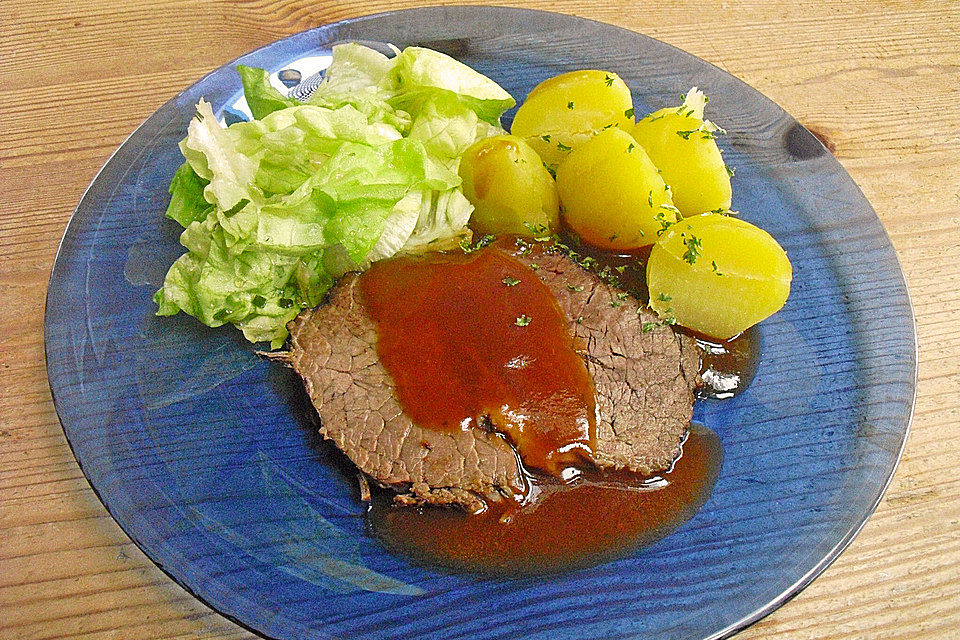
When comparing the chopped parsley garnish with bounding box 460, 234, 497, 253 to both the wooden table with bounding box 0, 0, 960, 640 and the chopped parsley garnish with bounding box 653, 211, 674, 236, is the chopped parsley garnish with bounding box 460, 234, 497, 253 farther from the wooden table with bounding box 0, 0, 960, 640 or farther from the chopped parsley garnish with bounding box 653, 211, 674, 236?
the wooden table with bounding box 0, 0, 960, 640

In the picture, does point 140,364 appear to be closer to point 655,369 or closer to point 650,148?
point 655,369

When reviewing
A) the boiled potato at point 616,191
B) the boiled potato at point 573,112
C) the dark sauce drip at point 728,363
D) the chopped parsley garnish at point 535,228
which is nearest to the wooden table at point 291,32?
the dark sauce drip at point 728,363

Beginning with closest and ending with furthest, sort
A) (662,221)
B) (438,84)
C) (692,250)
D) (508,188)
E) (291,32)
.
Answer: (692,250), (662,221), (508,188), (438,84), (291,32)

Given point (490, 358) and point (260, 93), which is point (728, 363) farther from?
point (260, 93)

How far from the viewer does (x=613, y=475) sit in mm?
1810

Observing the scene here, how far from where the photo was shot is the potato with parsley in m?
2.03

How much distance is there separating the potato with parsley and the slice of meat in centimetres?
34

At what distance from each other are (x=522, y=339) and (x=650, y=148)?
0.68 metres

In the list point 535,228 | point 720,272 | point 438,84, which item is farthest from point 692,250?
point 438,84

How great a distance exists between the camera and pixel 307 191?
2000mm

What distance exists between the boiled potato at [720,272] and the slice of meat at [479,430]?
0.12 meters

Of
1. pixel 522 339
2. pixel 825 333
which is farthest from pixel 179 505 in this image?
pixel 825 333

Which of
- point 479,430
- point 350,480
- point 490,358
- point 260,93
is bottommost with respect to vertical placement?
point 350,480

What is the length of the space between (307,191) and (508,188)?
21.8 inches
